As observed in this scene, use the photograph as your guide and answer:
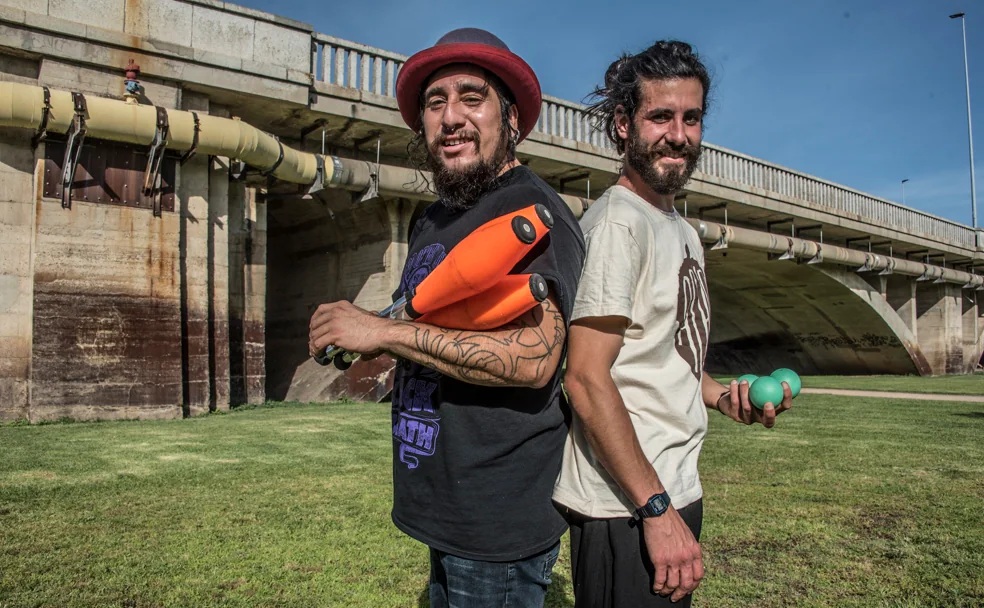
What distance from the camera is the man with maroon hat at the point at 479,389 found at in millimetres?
1542

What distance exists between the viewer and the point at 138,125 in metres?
9.89

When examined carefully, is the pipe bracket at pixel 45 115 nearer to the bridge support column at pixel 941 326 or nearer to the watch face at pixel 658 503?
the watch face at pixel 658 503

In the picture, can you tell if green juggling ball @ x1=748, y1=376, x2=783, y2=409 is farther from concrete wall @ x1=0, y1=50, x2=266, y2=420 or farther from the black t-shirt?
concrete wall @ x1=0, y1=50, x2=266, y2=420

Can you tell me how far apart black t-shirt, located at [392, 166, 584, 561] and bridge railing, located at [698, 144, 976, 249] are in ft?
60.3

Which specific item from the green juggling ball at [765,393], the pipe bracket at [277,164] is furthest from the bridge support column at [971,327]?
the green juggling ball at [765,393]

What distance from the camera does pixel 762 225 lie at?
23.5 meters

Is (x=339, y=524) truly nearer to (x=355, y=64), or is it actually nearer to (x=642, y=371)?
(x=642, y=371)

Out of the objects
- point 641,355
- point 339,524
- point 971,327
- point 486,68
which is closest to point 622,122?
point 486,68

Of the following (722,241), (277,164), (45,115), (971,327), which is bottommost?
(971,327)

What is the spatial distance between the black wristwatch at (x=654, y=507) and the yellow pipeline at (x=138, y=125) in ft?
33.8

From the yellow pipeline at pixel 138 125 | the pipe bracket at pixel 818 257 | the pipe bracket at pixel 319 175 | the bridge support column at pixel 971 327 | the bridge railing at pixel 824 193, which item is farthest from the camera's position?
the bridge support column at pixel 971 327

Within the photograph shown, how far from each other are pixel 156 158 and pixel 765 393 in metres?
10.6

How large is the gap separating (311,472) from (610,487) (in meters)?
4.81

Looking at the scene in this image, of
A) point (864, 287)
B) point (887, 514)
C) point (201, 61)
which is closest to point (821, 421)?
point (887, 514)
